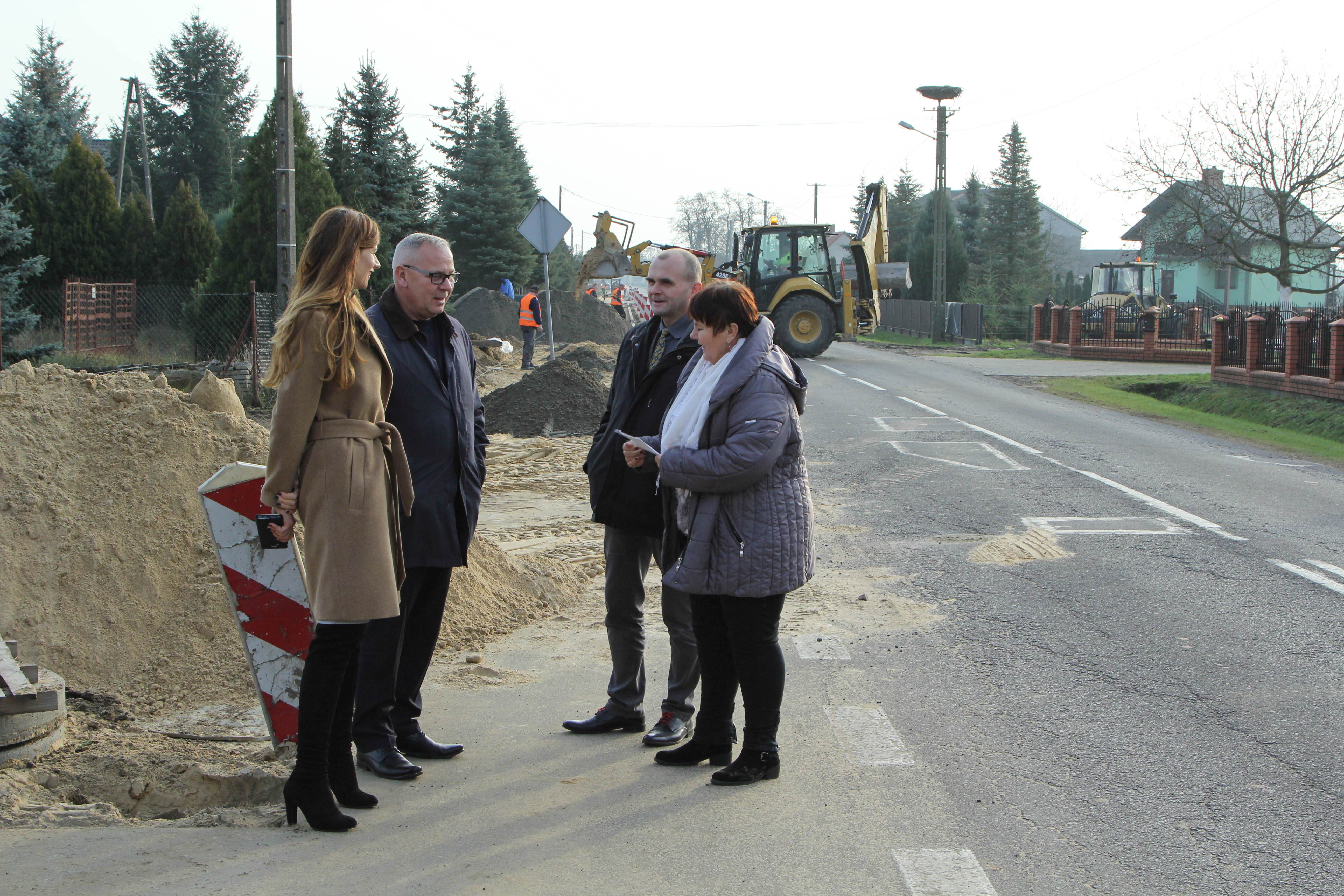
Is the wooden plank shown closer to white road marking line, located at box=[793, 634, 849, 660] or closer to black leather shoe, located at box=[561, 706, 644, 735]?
black leather shoe, located at box=[561, 706, 644, 735]

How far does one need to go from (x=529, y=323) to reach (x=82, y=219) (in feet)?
46.5

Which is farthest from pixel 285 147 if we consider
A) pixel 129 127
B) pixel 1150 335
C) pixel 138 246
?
pixel 129 127

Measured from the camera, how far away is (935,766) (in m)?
4.11

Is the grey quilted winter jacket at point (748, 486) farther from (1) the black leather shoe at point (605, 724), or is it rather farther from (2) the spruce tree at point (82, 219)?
(2) the spruce tree at point (82, 219)

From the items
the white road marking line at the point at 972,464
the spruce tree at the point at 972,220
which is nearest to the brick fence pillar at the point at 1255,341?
the white road marking line at the point at 972,464

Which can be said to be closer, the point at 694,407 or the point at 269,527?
the point at 269,527

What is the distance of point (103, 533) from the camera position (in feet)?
17.5

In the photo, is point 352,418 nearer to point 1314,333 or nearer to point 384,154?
point 1314,333

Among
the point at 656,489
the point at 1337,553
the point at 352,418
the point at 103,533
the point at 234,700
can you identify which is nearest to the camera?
the point at 352,418

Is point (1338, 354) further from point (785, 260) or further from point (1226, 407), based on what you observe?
point (785, 260)

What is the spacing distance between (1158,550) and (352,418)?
6.28 metres

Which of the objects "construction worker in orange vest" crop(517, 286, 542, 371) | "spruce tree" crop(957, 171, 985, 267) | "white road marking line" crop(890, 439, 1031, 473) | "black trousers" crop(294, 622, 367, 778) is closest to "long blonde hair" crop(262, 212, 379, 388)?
"black trousers" crop(294, 622, 367, 778)

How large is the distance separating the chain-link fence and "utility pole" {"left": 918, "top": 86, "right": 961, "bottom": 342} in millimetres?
23300

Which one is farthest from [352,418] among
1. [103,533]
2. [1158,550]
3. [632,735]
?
[1158,550]
